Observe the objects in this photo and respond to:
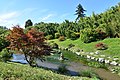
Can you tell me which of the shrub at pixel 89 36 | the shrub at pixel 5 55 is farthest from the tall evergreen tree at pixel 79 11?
the shrub at pixel 5 55

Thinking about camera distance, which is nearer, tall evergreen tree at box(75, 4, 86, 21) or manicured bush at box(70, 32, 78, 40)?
manicured bush at box(70, 32, 78, 40)

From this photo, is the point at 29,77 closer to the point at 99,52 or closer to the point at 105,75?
the point at 105,75

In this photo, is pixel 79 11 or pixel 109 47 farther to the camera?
pixel 79 11

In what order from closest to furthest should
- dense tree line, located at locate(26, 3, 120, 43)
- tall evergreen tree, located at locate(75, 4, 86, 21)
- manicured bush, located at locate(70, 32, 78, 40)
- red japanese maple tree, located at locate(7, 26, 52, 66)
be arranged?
red japanese maple tree, located at locate(7, 26, 52, 66) < dense tree line, located at locate(26, 3, 120, 43) < manicured bush, located at locate(70, 32, 78, 40) < tall evergreen tree, located at locate(75, 4, 86, 21)

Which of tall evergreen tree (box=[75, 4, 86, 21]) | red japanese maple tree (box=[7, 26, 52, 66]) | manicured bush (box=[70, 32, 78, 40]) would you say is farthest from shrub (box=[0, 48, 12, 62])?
tall evergreen tree (box=[75, 4, 86, 21])

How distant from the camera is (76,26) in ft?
253

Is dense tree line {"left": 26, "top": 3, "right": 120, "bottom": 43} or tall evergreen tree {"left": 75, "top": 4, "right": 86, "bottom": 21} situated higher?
tall evergreen tree {"left": 75, "top": 4, "right": 86, "bottom": 21}

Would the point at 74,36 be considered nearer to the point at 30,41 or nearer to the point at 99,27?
the point at 99,27

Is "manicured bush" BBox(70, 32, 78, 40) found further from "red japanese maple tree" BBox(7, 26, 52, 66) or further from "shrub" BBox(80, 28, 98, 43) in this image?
"red japanese maple tree" BBox(7, 26, 52, 66)

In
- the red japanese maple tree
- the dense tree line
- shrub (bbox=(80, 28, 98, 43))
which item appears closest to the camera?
the red japanese maple tree

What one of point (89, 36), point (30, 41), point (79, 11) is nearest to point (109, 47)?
point (89, 36)

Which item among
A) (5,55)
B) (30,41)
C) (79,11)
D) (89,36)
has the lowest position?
(5,55)

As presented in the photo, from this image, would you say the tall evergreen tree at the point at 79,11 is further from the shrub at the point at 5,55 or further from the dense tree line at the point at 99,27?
the shrub at the point at 5,55

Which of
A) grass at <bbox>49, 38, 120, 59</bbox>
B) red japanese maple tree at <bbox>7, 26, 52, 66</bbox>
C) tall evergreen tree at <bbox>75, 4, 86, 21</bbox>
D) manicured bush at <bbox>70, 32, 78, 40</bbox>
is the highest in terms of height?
tall evergreen tree at <bbox>75, 4, 86, 21</bbox>
